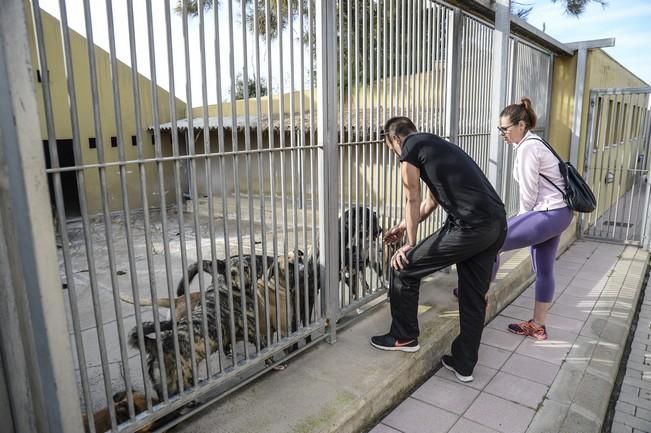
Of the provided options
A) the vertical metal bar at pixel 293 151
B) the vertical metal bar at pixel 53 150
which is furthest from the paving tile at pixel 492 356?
the vertical metal bar at pixel 53 150

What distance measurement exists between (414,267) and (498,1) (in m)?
3.07

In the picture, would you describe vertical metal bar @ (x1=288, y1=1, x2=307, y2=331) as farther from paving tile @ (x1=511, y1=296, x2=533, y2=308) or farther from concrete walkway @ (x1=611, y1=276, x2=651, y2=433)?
paving tile @ (x1=511, y1=296, x2=533, y2=308)

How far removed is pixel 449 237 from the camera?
2959mm

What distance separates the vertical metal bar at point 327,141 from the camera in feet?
9.75

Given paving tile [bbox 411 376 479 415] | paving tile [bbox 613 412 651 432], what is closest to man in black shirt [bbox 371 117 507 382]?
paving tile [bbox 411 376 479 415]

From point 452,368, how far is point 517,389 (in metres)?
0.43

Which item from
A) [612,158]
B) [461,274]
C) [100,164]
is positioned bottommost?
[461,274]

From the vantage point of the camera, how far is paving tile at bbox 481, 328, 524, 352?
3.79 meters

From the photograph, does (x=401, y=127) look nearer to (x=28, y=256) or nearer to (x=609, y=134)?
(x=28, y=256)

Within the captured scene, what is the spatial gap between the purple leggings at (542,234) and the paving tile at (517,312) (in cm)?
69

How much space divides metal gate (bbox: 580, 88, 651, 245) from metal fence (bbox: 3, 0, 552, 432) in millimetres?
3186

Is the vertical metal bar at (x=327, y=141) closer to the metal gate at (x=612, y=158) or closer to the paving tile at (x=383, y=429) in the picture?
the paving tile at (x=383, y=429)

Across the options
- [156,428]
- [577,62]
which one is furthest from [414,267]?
[577,62]

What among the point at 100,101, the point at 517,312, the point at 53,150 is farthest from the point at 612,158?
the point at 53,150
